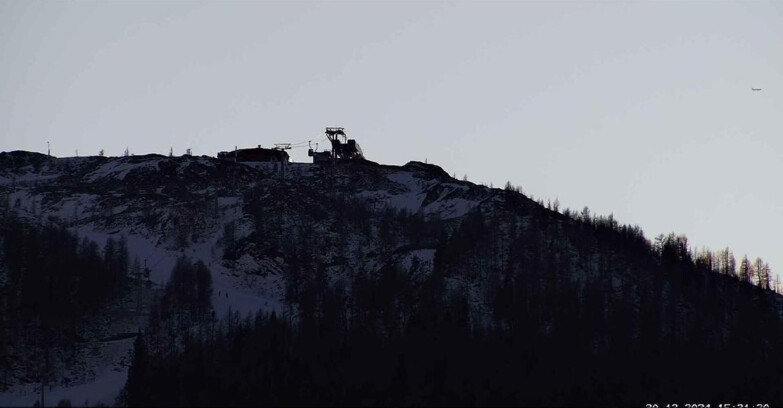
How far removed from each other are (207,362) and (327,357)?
16.0m

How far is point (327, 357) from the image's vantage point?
195 m

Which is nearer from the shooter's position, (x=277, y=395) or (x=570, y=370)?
(x=277, y=395)

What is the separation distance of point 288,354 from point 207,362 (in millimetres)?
10950

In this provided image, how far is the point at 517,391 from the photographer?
186125mm

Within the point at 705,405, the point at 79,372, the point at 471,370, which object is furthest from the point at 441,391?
the point at 79,372

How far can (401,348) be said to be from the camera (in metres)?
200

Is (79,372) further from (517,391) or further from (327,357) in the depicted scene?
(517,391)

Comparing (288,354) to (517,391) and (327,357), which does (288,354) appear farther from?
(517,391)

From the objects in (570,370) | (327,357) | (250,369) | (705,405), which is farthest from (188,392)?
(705,405)

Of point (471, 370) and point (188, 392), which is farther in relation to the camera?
point (471, 370)

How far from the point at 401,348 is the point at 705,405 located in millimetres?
41150

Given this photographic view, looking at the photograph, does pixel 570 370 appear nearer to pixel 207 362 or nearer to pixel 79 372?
pixel 207 362

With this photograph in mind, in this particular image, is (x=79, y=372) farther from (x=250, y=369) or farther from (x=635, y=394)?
(x=635, y=394)

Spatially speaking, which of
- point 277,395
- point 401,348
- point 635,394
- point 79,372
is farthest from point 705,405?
point 79,372
